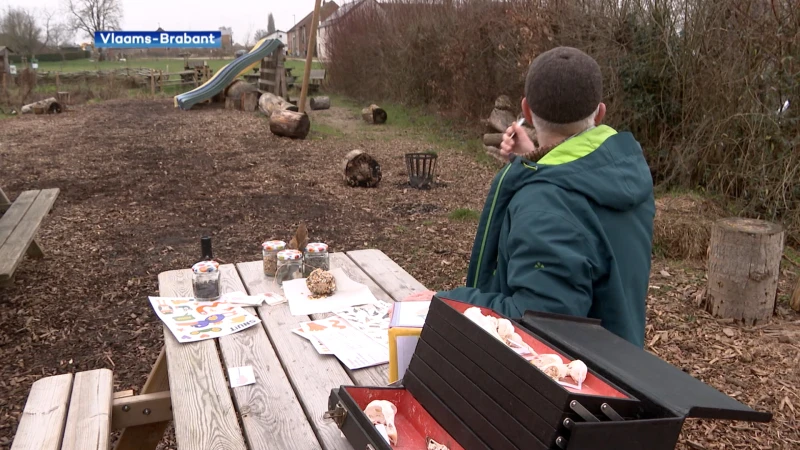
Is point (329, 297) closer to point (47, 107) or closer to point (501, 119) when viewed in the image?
point (501, 119)

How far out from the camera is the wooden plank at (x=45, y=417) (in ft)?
6.94

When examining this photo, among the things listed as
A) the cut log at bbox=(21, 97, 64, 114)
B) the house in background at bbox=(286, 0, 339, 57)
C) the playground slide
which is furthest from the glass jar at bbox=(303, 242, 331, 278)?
the house in background at bbox=(286, 0, 339, 57)

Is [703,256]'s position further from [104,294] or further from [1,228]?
[1,228]

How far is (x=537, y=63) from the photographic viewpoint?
6.23 feet

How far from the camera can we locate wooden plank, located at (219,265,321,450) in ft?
5.42

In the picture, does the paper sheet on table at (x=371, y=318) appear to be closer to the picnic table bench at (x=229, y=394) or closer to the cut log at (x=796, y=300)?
the picnic table bench at (x=229, y=394)

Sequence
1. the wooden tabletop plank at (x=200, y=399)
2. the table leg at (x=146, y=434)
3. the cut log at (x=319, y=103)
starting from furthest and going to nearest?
the cut log at (x=319, y=103), the table leg at (x=146, y=434), the wooden tabletop plank at (x=200, y=399)

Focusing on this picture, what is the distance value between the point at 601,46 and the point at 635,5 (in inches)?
23.9

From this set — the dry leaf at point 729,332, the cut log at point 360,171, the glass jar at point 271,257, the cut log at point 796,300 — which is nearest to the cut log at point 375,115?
the cut log at point 360,171

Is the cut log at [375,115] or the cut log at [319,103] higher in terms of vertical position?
the cut log at [319,103]

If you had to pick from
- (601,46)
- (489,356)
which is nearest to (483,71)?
(601,46)

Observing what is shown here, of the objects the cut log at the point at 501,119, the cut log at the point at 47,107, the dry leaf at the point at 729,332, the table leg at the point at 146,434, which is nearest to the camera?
the table leg at the point at 146,434

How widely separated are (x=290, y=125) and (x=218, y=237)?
227 inches

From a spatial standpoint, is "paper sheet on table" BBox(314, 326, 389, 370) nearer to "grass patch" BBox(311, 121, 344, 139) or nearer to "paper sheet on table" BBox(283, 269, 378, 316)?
"paper sheet on table" BBox(283, 269, 378, 316)
